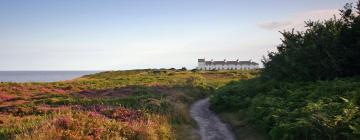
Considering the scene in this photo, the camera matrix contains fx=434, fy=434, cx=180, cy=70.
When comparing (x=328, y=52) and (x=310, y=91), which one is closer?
(x=310, y=91)

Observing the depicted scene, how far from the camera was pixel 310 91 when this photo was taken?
73.1ft

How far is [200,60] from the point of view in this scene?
168 metres

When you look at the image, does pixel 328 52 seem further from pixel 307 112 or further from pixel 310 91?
pixel 307 112

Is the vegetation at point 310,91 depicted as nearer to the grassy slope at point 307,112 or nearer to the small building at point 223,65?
the grassy slope at point 307,112

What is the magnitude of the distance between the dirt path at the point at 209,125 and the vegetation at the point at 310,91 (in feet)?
2.92

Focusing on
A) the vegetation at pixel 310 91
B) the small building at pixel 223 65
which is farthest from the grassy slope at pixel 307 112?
the small building at pixel 223 65

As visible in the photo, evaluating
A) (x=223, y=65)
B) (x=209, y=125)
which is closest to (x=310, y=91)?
(x=209, y=125)

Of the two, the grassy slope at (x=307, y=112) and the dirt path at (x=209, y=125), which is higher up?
the grassy slope at (x=307, y=112)

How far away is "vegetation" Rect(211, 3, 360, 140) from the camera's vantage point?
15.1 m

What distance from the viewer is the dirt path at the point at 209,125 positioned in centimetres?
2103

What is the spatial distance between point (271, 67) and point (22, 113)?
20.4 meters

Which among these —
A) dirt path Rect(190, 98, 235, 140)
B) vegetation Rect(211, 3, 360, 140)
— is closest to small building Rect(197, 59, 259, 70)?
vegetation Rect(211, 3, 360, 140)

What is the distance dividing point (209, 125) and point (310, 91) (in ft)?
19.1

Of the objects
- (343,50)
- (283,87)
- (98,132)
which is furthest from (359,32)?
(98,132)
